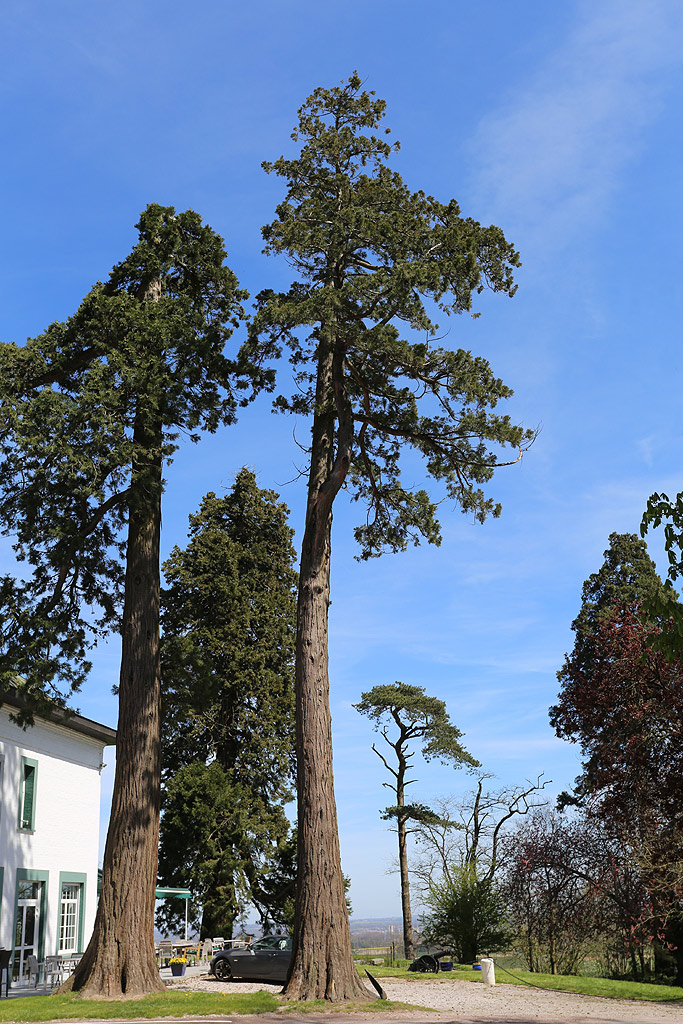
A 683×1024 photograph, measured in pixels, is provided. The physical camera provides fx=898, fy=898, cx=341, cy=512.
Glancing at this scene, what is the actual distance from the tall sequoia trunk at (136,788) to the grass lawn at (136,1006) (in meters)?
0.71

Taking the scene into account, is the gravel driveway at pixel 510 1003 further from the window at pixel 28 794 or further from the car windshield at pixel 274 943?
the window at pixel 28 794

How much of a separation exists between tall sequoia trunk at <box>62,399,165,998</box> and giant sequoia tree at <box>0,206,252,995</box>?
25mm

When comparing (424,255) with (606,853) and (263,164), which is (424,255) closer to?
(263,164)

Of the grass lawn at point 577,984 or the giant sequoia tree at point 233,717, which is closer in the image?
the grass lawn at point 577,984

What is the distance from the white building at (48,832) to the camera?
21.5 meters

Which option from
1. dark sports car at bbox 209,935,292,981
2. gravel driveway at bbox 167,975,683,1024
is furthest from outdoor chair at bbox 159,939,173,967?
gravel driveway at bbox 167,975,683,1024

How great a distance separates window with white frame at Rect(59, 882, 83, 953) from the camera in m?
24.4

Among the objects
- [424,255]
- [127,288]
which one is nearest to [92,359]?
[127,288]

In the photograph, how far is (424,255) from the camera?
16484mm

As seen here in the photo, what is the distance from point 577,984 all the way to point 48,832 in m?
13.7

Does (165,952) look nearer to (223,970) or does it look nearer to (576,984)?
(223,970)

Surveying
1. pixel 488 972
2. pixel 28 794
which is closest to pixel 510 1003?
pixel 488 972

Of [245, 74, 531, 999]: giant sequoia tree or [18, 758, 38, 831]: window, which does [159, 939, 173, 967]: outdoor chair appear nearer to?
[18, 758, 38, 831]: window

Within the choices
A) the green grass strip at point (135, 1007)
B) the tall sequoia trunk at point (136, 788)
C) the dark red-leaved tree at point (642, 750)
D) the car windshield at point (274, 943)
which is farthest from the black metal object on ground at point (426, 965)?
the green grass strip at point (135, 1007)
